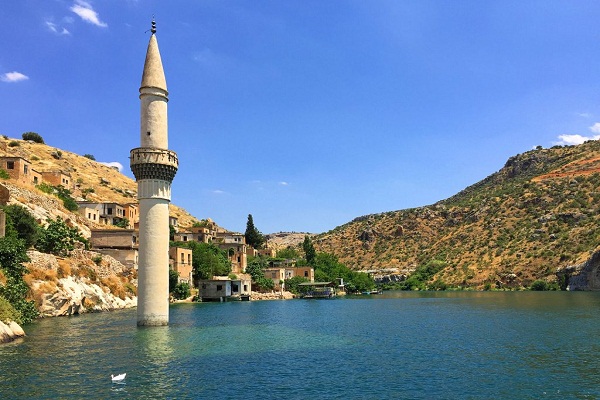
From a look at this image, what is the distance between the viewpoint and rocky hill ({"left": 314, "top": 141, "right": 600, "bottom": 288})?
110 m

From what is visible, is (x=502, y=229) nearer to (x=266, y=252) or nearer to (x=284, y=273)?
(x=266, y=252)

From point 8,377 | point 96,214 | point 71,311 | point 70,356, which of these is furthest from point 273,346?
point 96,214

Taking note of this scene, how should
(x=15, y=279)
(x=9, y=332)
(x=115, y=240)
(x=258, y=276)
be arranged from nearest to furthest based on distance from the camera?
(x=9, y=332) → (x=15, y=279) → (x=115, y=240) → (x=258, y=276)

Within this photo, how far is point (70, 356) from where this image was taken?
2438cm

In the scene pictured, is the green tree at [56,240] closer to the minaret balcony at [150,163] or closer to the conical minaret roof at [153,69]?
the minaret balcony at [150,163]

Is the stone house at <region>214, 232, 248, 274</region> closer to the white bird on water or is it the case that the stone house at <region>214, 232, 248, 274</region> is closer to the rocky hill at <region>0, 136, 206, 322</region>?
the rocky hill at <region>0, 136, 206, 322</region>

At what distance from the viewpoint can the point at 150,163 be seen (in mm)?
33969

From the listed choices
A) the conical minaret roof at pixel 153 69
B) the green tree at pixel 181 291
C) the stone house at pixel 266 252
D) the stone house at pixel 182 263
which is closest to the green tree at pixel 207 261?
the stone house at pixel 182 263

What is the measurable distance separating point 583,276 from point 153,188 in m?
85.1

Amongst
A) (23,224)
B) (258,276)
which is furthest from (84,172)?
(23,224)

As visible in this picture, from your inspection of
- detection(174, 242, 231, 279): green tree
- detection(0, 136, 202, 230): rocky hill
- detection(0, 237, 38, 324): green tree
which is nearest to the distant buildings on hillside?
detection(174, 242, 231, 279): green tree

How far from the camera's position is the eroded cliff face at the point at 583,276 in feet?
303

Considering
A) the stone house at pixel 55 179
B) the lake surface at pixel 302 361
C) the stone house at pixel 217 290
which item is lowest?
the lake surface at pixel 302 361

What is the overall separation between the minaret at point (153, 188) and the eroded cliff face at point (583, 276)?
82428 mm
